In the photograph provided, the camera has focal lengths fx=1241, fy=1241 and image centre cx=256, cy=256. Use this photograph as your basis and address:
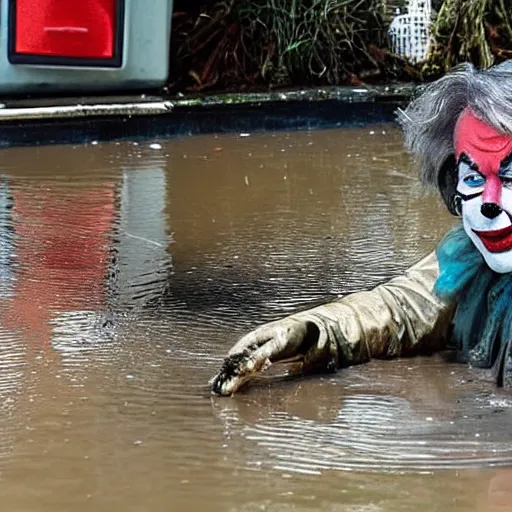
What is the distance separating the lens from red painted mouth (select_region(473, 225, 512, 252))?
2.77m

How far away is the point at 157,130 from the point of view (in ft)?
23.4

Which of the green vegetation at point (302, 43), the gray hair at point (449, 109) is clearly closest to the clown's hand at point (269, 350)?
the gray hair at point (449, 109)

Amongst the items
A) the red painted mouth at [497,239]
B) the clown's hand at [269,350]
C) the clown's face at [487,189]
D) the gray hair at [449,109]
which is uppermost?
the gray hair at [449,109]

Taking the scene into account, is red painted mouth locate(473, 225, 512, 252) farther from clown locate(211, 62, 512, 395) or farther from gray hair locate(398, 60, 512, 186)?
gray hair locate(398, 60, 512, 186)

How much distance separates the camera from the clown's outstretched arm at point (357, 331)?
2.75m

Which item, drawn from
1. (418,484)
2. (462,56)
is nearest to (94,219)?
(418,484)

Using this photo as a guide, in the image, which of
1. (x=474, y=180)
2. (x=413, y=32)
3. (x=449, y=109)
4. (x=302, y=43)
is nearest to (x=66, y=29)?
(x=302, y=43)

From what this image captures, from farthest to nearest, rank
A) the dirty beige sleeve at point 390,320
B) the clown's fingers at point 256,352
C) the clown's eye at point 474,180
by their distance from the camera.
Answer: the dirty beige sleeve at point 390,320
the clown's eye at point 474,180
the clown's fingers at point 256,352

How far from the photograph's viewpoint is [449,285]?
119 inches

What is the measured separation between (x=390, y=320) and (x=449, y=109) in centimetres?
52

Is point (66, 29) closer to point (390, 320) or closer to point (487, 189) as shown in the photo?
point (390, 320)

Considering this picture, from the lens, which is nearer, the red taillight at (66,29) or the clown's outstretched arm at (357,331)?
the clown's outstretched arm at (357,331)

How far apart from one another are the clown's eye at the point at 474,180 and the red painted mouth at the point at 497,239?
106mm

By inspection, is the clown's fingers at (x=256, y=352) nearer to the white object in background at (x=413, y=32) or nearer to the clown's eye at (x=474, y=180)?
the clown's eye at (x=474, y=180)
